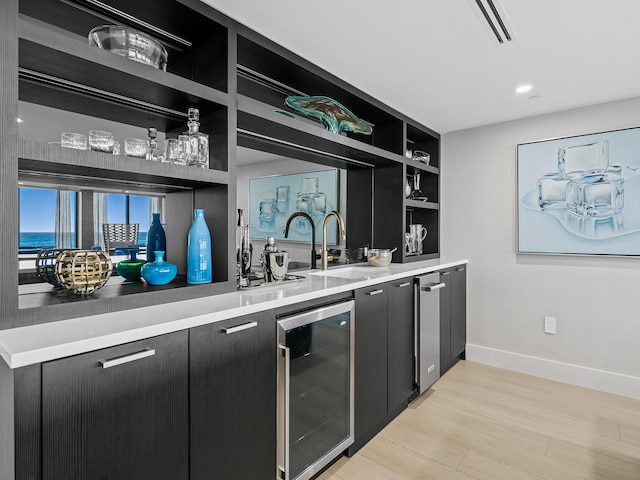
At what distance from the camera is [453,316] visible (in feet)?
10.7

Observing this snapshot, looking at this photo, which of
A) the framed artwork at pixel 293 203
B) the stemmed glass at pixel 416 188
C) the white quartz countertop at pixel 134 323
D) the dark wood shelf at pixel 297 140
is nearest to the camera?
the white quartz countertop at pixel 134 323

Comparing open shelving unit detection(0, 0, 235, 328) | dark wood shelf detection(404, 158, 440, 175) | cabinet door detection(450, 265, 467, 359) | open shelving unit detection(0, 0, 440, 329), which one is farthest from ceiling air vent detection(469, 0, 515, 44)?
cabinet door detection(450, 265, 467, 359)

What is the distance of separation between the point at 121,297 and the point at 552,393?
10.4 ft

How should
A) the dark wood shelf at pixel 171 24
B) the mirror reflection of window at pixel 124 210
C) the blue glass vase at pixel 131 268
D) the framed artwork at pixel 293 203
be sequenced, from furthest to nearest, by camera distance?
the framed artwork at pixel 293 203 < the blue glass vase at pixel 131 268 < the mirror reflection of window at pixel 124 210 < the dark wood shelf at pixel 171 24

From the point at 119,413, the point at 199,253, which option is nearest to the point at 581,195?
the point at 199,253

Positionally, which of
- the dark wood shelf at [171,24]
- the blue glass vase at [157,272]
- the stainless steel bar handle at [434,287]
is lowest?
the stainless steel bar handle at [434,287]

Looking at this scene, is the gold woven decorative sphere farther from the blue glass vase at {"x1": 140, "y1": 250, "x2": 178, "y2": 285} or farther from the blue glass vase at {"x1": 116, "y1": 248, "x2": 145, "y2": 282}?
the blue glass vase at {"x1": 116, "y1": 248, "x2": 145, "y2": 282}

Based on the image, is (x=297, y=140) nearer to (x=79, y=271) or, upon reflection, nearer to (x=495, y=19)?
(x=495, y=19)

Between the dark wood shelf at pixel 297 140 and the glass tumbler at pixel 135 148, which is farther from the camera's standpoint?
the dark wood shelf at pixel 297 140

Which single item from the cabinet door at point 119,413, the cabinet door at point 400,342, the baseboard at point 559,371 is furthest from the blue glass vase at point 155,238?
the baseboard at point 559,371

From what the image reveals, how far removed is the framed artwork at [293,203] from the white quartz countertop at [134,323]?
0.61m

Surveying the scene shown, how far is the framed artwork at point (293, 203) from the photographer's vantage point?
7.65 ft

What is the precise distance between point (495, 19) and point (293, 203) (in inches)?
61.4

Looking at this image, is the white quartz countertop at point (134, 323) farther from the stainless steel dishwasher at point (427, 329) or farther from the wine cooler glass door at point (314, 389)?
the stainless steel dishwasher at point (427, 329)
